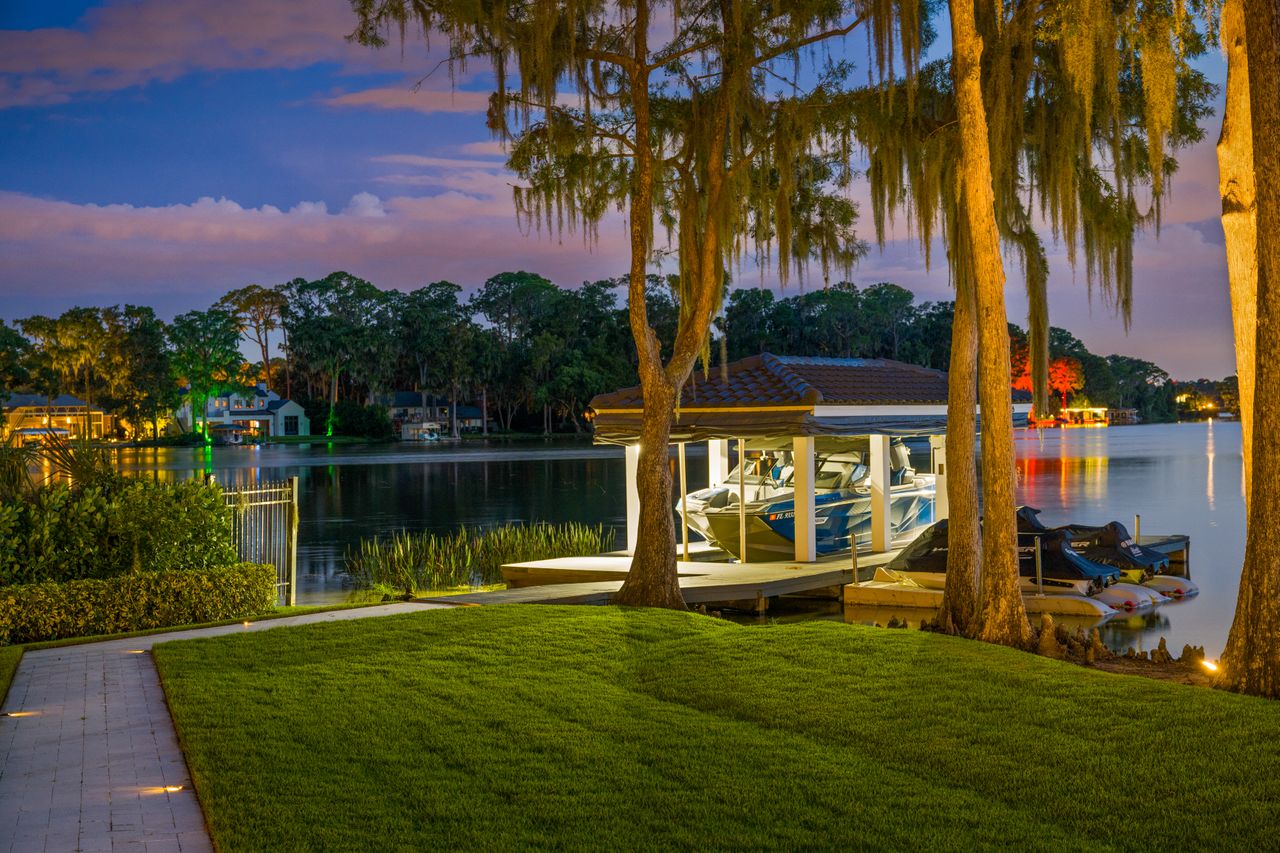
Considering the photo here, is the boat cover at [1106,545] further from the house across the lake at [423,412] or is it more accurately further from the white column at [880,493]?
the house across the lake at [423,412]

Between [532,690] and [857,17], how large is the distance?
8.84m

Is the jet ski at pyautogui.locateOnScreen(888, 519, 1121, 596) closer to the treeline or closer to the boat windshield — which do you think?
the boat windshield

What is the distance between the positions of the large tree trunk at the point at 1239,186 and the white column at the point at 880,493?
376 inches

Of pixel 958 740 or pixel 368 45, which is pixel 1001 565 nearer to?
pixel 958 740


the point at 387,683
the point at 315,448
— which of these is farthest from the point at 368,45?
the point at 315,448

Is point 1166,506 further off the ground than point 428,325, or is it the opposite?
point 428,325

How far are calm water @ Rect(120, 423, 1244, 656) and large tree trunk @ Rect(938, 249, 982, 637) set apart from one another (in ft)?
Answer: 13.5

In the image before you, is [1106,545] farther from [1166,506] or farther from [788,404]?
[1166,506]

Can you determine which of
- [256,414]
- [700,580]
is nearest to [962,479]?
[700,580]

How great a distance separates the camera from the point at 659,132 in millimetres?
15094

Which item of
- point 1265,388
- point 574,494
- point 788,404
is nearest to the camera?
point 1265,388

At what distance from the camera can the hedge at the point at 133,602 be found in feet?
35.3

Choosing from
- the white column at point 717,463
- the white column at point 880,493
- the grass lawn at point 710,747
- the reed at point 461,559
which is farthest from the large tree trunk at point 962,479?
the white column at point 717,463

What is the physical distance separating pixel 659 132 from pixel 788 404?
14.2 ft
